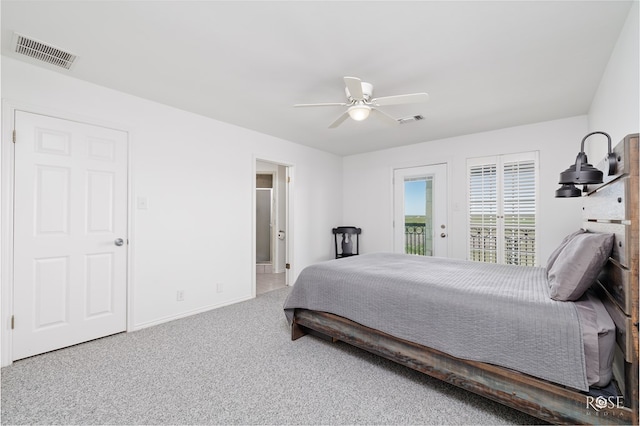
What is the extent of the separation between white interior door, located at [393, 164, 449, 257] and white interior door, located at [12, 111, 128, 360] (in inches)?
161

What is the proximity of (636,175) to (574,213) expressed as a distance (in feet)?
9.41

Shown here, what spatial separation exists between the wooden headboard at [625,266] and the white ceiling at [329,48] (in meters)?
1.04

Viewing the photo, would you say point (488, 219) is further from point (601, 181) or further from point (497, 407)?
point (497, 407)

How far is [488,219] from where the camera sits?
4121mm

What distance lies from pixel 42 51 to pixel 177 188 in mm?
1534

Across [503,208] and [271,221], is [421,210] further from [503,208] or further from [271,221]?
[271,221]

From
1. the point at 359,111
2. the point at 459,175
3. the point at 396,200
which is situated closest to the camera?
the point at 359,111

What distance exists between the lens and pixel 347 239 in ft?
18.2

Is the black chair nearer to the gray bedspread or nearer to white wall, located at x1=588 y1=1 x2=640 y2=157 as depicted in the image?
the gray bedspread

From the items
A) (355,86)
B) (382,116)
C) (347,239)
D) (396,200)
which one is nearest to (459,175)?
(396,200)

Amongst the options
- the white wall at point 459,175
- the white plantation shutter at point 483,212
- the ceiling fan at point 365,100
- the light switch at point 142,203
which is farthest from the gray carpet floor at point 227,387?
the white wall at point 459,175

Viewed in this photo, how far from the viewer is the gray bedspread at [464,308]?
142 cm

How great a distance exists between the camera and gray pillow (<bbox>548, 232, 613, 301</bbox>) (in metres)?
1.50

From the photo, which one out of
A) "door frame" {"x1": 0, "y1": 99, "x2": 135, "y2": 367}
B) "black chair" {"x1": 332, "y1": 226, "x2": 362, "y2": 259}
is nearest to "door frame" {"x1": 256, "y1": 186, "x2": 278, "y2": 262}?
"black chair" {"x1": 332, "y1": 226, "x2": 362, "y2": 259}
